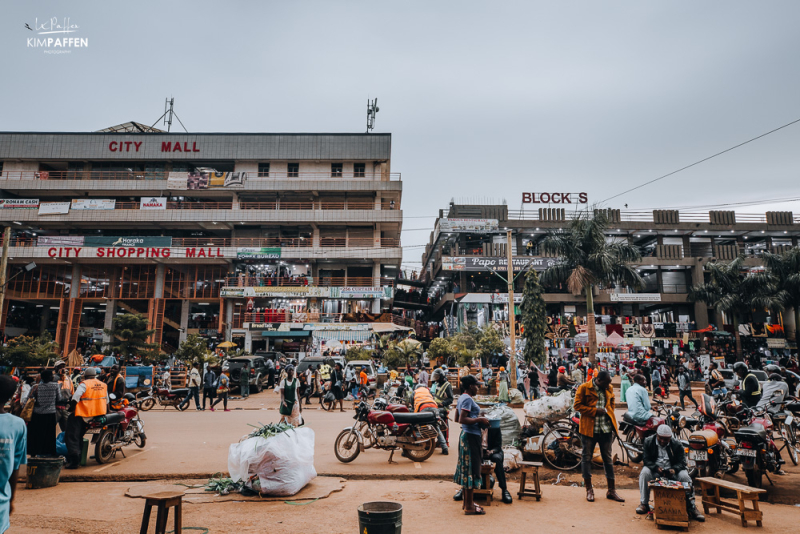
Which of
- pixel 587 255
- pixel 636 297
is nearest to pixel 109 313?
pixel 587 255

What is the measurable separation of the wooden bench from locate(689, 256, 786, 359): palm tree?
33196 mm

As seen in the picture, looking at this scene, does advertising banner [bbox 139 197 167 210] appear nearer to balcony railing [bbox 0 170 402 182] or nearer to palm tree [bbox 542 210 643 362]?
balcony railing [bbox 0 170 402 182]

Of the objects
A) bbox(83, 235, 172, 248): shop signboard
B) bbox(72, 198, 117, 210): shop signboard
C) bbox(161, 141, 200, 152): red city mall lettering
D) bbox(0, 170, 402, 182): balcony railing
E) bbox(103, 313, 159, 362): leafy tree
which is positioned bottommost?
bbox(103, 313, 159, 362): leafy tree

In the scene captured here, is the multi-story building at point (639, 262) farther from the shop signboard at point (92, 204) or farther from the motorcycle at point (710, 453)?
the motorcycle at point (710, 453)

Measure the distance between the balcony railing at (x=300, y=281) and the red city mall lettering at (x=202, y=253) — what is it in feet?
7.55

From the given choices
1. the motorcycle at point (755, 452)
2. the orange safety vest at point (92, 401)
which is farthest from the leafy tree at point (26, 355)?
the motorcycle at point (755, 452)

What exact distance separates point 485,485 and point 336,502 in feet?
6.91

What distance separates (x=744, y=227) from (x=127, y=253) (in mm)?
54516

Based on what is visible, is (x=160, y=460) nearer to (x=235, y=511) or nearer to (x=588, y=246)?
(x=235, y=511)

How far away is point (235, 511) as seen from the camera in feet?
21.1

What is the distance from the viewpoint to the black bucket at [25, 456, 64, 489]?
754 centimetres

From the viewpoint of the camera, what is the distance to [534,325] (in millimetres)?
24750

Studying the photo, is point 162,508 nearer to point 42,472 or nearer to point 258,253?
point 42,472

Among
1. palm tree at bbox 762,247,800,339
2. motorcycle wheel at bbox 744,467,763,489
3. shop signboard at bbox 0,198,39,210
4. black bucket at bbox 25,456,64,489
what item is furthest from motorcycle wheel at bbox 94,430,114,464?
shop signboard at bbox 0,198,39,210
